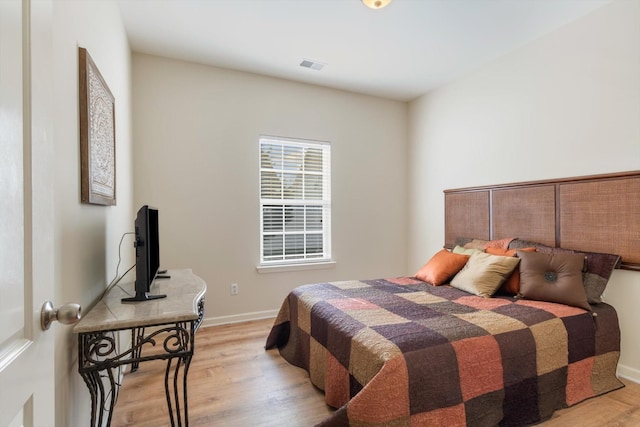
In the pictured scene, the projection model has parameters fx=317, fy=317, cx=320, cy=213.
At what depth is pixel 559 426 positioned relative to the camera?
5.90 feet

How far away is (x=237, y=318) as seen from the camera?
11.6ft

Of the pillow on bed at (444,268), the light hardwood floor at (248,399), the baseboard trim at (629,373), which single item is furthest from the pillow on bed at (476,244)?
the light hardwood floor at (248,399)

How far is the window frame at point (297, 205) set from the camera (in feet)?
12.3

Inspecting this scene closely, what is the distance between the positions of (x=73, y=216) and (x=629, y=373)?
3694 millimetres

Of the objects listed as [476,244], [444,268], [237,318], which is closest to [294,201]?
[237,318]

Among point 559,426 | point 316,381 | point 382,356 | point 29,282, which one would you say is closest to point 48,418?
point 29,282

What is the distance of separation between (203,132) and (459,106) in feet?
9.72

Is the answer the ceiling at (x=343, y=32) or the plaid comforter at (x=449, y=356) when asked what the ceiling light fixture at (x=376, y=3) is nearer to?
the ceiling at (x=343, y=32)

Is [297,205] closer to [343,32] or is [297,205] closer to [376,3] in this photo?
[343,32]

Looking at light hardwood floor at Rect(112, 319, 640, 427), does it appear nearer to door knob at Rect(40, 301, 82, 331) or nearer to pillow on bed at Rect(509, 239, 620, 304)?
pillow on bed at Rect(509, 239, 620, 304)

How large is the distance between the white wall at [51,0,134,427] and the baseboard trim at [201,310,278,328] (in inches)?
58.3

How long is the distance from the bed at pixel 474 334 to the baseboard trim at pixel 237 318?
871mm

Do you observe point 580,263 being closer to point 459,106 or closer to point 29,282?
point 459,106

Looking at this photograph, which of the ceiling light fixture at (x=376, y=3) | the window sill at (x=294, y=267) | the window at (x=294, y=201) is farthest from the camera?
the window at (x=294, y=201)
